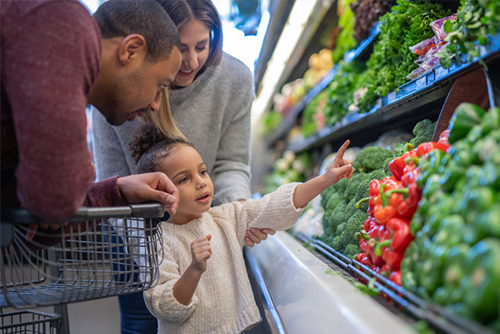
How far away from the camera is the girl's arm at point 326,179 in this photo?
1483 millimetres

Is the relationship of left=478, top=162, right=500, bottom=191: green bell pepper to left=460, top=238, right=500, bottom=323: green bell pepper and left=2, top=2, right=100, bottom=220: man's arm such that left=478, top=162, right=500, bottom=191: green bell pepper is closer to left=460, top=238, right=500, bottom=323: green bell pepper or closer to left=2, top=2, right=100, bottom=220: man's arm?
left=460, top=238, right=500, bottom=323: green bell pepper

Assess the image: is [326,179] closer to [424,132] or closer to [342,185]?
[424,132]

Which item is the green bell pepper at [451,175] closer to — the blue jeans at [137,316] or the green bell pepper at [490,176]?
the green bell pepper at [490,176]

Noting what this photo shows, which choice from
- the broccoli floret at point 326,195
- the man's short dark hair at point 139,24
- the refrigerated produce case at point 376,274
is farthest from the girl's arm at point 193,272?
the broccoli floret at point 326,195

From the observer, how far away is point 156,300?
1.34m

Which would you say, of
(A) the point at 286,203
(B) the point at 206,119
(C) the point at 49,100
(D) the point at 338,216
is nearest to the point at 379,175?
(D) the point at 338,216

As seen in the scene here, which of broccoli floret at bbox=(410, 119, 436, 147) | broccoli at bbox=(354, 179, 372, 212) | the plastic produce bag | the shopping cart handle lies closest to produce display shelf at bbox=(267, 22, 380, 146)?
the plastic produce bag

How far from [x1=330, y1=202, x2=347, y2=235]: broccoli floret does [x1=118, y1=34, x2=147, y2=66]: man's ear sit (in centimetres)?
119

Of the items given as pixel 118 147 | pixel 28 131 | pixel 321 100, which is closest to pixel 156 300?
pixel 28 131

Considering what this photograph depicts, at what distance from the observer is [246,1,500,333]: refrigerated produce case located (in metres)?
0.74

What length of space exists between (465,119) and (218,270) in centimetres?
114

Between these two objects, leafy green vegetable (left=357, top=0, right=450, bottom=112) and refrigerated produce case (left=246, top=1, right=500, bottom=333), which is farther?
leafy green vegetable (left=357, top=0, right=450, bottom=112)

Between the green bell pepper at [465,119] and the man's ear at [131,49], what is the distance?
0.86 m

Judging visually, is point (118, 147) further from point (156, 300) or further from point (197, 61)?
point (156, 300)
